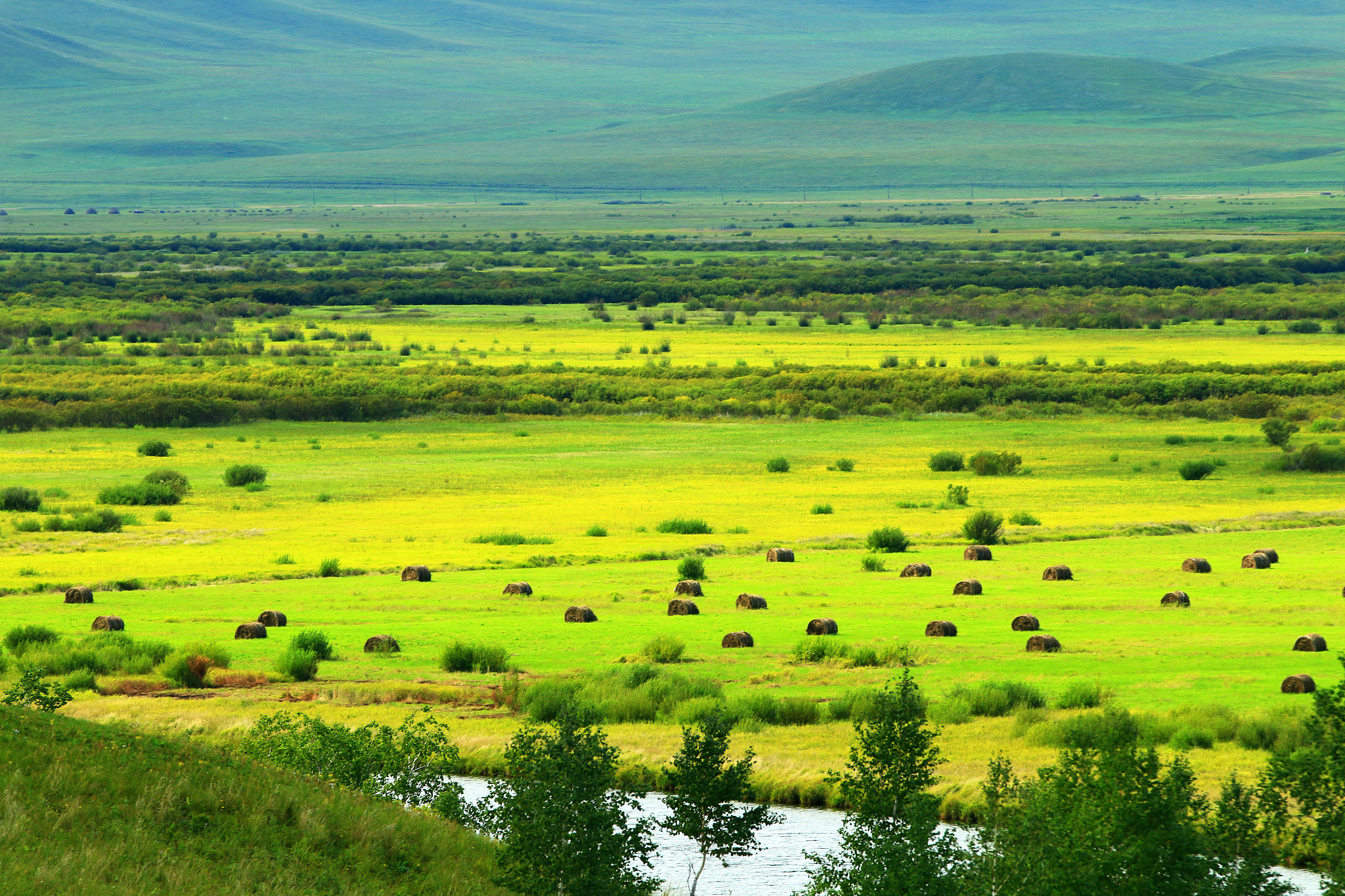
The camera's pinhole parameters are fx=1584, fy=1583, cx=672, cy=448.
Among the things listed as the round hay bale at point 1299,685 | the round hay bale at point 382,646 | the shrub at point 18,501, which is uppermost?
the round hay bale at point 1299,685

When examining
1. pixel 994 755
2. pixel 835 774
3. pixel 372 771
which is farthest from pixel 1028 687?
pixel 372 771

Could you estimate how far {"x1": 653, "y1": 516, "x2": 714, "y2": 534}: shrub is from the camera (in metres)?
40.8

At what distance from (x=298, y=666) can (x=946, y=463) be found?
3385cm

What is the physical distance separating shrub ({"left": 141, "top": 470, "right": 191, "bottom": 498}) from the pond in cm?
2911

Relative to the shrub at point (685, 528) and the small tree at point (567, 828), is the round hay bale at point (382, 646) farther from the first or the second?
the shrub at point (685, 528)

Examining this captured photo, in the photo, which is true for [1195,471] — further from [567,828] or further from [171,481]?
[567,828]

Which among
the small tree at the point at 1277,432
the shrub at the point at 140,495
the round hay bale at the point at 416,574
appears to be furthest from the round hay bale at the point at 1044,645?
the small tree at the point at 1277,432

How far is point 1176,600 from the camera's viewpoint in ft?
92.0

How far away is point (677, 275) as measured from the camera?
134 metres

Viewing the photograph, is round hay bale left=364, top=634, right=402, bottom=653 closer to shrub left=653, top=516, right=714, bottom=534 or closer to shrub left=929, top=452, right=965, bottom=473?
shrub left=653, top=516, right=714, bottom=534

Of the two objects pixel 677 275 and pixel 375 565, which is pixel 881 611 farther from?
pixel 677 275

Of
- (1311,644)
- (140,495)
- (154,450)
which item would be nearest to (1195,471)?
(1311,644)

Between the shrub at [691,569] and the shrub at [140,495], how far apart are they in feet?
62.5

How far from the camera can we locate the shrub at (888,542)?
3738 cm
